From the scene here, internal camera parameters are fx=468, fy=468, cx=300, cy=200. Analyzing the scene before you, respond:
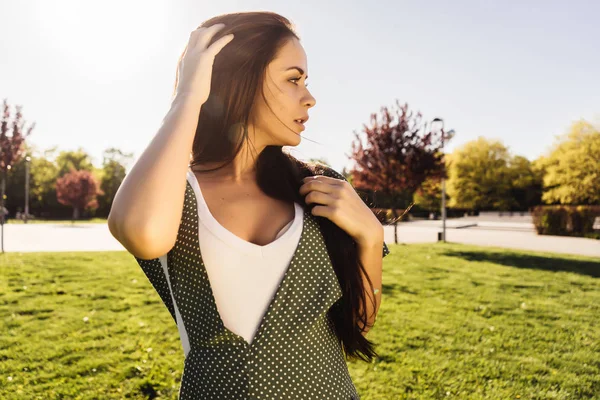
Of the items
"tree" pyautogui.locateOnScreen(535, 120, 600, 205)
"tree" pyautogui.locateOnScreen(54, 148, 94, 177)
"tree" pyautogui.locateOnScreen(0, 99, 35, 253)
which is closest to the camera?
"tree" pyautogui.locateOnScreen(0, 99, 35, 253)

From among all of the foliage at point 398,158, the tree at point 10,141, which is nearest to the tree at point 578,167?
the foliage at point 398,158

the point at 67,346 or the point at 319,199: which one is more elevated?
the point at 319,199

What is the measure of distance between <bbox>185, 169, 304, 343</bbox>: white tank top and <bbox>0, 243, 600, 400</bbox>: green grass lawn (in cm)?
166

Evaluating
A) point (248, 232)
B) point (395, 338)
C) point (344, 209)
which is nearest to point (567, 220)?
point (395, 338)

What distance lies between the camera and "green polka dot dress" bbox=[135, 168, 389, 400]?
104 centimetres

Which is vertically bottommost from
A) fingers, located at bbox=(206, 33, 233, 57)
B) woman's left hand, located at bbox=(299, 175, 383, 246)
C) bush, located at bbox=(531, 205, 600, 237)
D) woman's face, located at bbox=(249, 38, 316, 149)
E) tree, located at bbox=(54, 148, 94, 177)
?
bush, located at bbox=(531, 205, 600, 237)

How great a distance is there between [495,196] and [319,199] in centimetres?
5258

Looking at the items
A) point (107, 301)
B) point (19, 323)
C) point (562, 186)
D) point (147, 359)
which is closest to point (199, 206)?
point (147, 359)

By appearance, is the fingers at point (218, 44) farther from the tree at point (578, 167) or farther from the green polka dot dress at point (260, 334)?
the tree at point (578, 167)

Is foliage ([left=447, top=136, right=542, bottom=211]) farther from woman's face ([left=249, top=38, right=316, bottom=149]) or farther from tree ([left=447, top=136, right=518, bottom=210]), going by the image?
woman's face ([left=249, top=38, right=316, bottom=149])

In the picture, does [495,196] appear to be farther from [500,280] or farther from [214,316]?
[214,316]

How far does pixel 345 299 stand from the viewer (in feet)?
4.25

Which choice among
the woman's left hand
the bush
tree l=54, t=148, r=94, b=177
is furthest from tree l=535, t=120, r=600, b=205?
tree l=54, t=148, r=94, b=177

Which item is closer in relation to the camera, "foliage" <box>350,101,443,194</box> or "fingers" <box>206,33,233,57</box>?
"fingers" <box>206,33,233,57</box>
